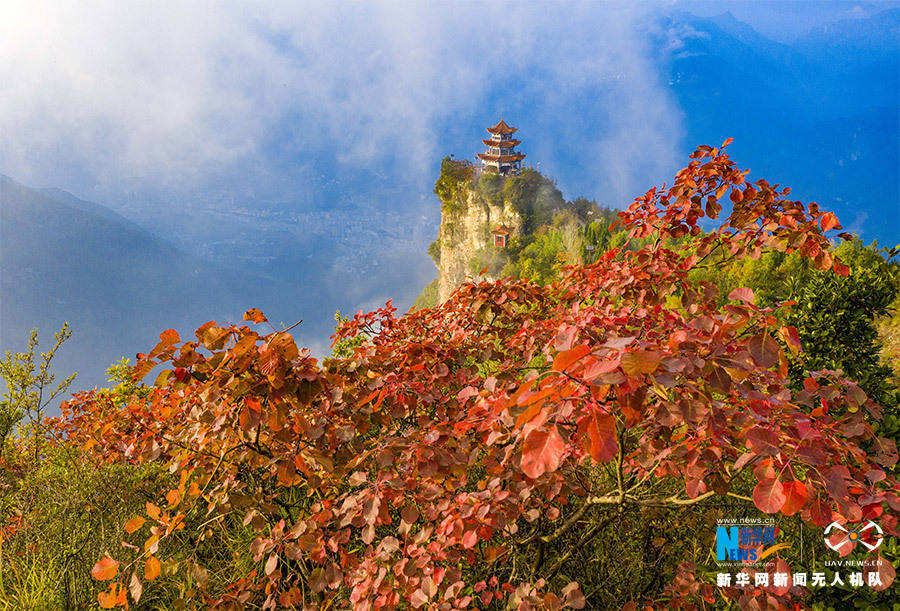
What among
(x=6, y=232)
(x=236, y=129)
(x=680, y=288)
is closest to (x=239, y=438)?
(x=680, y=288)

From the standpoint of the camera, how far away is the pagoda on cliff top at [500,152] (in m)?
32.5

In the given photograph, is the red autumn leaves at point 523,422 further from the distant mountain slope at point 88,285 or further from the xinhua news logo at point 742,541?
the distant mountain slope at point 88,285

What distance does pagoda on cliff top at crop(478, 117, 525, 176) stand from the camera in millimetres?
32531

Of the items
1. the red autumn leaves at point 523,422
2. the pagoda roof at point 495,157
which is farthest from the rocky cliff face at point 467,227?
the red autumn leaves at point 523,422

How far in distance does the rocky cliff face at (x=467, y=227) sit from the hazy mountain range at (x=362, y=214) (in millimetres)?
55648

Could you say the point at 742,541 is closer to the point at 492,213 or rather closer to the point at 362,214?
the point at 492,213

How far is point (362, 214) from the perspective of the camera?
105625 mm

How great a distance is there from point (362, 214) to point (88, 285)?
51216 millimetres

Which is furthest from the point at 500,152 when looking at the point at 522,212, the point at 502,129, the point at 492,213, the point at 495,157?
the point at 522,212

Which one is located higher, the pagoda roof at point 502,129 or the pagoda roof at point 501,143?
the pagoda roof at point 502,129

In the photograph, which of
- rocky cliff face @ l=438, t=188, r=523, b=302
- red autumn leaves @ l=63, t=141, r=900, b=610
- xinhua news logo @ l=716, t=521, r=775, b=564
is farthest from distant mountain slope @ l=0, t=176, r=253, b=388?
xinhua news logo @ l=716, t=521, r=775, b=564

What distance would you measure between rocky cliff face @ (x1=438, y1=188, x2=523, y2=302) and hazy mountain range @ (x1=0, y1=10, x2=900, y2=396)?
183 feet

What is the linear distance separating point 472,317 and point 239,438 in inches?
45.8

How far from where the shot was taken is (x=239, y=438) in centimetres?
162
